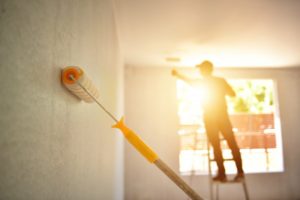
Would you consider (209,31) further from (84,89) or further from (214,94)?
(84,89)

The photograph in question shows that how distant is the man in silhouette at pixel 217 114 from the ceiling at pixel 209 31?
0.45m

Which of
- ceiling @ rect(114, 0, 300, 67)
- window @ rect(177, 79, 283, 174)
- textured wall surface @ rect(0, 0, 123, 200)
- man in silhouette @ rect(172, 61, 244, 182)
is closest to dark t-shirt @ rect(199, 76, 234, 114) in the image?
man in silhouette @ rect(172, 61, 244, 182)

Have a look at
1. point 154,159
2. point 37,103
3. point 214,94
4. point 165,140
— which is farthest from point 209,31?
point 37,103

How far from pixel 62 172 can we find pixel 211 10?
73.9 inches

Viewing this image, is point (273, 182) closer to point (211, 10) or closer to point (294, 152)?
point (294, 152)

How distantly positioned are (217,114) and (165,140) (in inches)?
57.0

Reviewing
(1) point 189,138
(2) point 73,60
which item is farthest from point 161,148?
(2) point 73,60

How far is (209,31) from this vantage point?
2387 millimetres

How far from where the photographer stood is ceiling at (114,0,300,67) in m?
1.85

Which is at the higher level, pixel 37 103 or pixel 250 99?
pixel 250 99

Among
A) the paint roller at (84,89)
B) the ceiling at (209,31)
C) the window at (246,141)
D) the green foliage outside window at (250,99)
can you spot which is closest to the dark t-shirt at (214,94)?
the ceiling at (209,31)

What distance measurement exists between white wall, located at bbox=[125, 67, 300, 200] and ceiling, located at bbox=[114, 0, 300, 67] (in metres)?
0.39

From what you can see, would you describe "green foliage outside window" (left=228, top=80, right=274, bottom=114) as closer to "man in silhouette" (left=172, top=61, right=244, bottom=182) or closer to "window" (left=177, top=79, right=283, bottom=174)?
"window" (left=177, top=79, right=283, bottom=174)

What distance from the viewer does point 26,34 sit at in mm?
270
